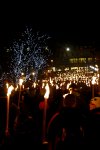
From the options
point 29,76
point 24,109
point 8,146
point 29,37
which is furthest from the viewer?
point 29,37

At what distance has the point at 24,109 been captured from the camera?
955 centimetres

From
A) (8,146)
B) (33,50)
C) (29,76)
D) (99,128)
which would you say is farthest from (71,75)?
(33,50)

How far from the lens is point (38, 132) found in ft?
32.6

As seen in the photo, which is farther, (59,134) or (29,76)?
(29,76)

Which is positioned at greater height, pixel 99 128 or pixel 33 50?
pixel 33 50

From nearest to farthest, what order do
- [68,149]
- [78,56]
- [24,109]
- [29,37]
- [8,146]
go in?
[68,149] < [8,146] < [24,109] < [29,37] < [78,56]

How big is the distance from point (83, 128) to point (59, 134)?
0.35m

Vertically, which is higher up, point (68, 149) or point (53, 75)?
point (53, 75)

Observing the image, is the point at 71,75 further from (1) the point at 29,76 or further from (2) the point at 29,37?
(2) the point at 29,37

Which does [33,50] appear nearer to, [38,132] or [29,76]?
[29,76]

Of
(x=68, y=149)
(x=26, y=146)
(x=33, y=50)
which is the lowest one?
(x=26, y=146)

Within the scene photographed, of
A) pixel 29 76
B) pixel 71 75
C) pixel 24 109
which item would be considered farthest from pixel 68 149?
pixel 29 76

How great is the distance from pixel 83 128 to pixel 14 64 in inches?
1848

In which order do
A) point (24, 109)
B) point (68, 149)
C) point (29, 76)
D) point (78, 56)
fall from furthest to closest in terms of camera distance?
point (78, 56)
point (29, 76)
point (24, 109)
point (68, 149)
